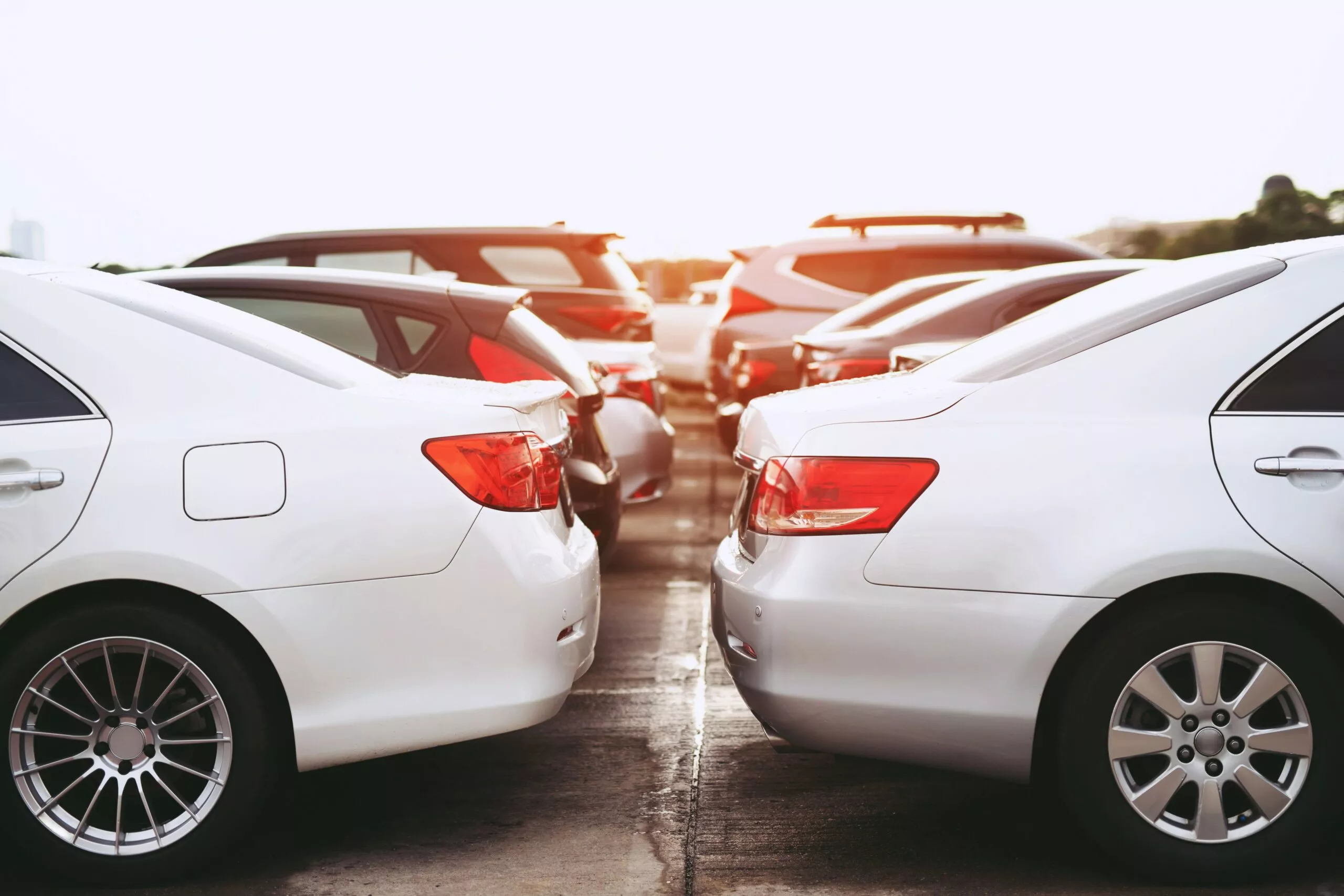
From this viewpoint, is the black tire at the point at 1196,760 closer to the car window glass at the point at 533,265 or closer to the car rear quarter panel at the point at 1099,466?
the car rear quarter panel at the point at 1099,466

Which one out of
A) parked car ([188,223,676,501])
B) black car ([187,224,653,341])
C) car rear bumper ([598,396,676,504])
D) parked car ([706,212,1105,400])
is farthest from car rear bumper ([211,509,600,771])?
parked car ([706,212,1105,400])

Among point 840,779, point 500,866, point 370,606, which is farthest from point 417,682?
point 840,779

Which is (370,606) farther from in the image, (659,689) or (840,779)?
(659,689)

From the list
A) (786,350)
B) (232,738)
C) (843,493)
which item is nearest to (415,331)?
(232,738)

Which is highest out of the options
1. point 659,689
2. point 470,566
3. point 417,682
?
point 470,566

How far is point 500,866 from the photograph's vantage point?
135 inches

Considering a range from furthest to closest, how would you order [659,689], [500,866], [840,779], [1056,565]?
1. [659,689]
2. [840,779]
3. [500,866]
4. [1056,565]

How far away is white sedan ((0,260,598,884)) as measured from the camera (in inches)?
127

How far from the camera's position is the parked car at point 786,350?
27.2 ft

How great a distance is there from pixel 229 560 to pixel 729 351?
302 inches

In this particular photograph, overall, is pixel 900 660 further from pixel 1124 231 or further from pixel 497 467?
pixel 1124 231

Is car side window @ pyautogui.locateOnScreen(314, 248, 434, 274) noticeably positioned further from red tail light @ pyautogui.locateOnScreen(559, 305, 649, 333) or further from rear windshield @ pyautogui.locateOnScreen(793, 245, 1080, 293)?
rear windshield @ pyautogui.locateOnScreen(793, 245, 1080, 293)

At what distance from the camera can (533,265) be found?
8.46 m

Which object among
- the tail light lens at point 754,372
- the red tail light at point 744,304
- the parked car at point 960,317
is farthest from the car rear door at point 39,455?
the red tail light at point 744,304
